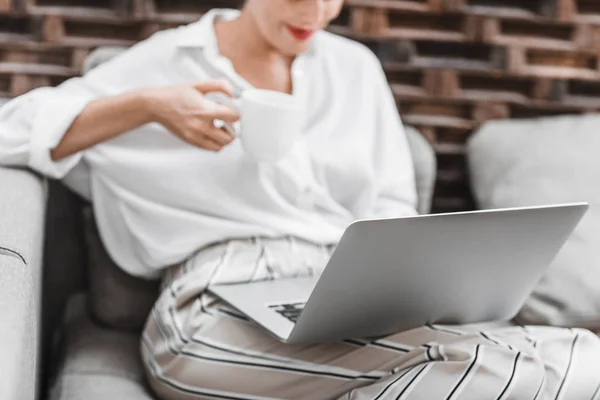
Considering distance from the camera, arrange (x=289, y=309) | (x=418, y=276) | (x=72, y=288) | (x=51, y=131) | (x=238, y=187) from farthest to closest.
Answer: (x=72, y=288), (x=238, y=187), (x=51, y=131), (x=289, y=309), (x=418, y=276)

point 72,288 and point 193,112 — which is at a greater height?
point 193,112

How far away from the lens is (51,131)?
1376 mm

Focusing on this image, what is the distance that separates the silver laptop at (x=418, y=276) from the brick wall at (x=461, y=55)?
73 cm

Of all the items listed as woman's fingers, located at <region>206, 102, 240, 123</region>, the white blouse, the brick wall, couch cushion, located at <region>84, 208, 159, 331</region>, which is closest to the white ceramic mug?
woman's fingers, located at <region>206, 102, 240, 123</region>

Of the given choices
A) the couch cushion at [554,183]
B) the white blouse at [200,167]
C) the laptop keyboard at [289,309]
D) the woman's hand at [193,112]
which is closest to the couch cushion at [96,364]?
the white blouse at [200,167]

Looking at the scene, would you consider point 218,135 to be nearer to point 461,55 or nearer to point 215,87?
point 215,87

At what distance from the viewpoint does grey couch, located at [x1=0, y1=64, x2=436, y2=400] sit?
1.17 m

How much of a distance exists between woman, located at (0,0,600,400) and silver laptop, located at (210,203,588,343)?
0.14 ft

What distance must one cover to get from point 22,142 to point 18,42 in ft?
1.54

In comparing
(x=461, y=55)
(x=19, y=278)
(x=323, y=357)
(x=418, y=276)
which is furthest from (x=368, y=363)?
(x=461, y=55)

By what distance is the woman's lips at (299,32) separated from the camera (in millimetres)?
1464

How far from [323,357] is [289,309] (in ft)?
0.27

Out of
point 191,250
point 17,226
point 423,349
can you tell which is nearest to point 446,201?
point 191,250

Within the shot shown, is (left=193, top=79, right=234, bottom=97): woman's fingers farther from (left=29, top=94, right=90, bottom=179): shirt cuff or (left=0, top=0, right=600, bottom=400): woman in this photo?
(left=29, top=94, right=90, bottom=179): shirt cuff
